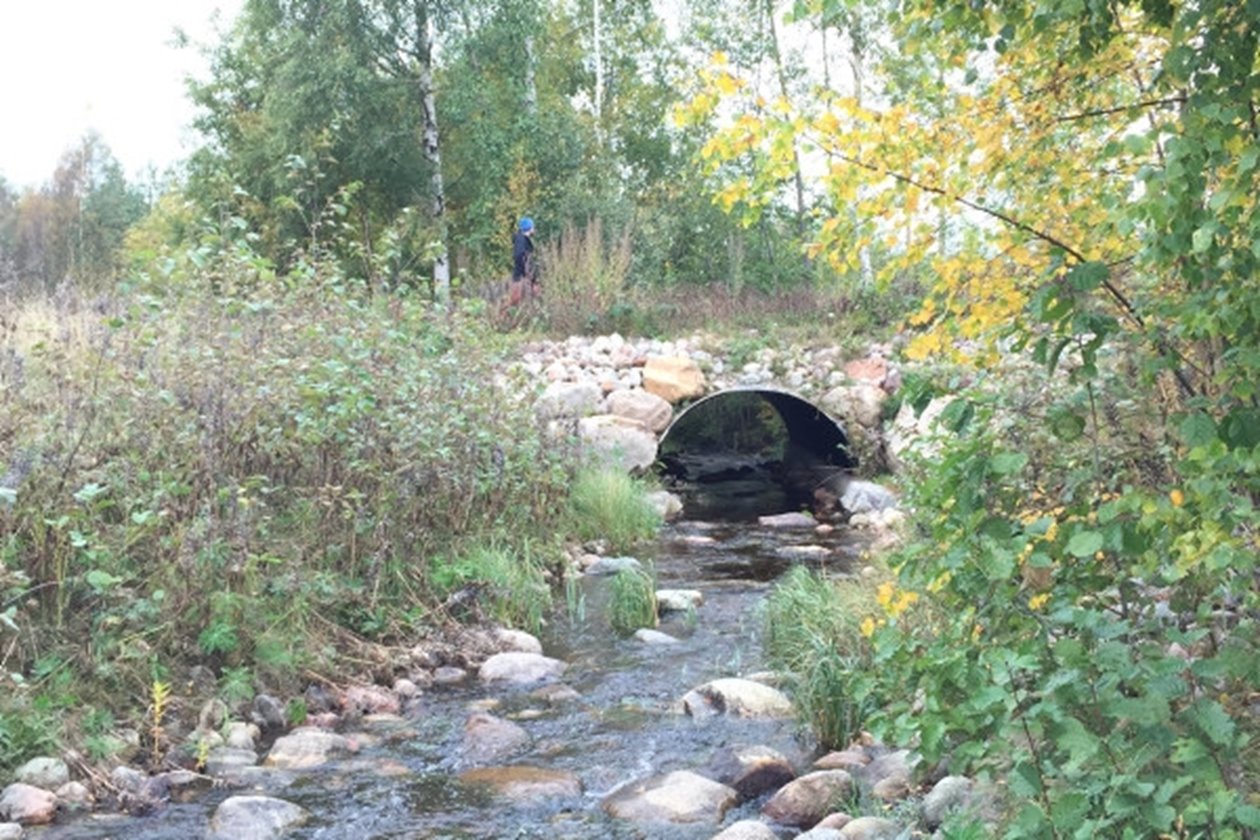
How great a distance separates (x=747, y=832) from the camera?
3924 mm

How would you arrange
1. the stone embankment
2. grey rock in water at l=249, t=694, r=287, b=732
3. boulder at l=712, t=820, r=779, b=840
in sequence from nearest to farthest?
boulder at l=712, t=820, r=779, b=840
grey rock in water at l=249, t=694, r=287, b=732
the stone embankment

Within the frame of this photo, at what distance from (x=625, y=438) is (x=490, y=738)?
7204 millimetres

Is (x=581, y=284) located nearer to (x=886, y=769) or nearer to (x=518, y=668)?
(x=518, y=668)

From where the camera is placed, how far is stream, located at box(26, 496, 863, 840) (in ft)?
13.8

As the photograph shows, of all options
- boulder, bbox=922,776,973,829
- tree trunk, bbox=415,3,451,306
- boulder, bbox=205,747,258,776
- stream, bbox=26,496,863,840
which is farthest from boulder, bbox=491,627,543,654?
tree trunk, bbox=415,3,451,306

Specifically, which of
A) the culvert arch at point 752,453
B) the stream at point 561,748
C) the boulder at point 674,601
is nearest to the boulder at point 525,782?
the stream at point 561,748

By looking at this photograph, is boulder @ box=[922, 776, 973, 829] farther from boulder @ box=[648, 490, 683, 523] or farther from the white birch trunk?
the white birch trunk

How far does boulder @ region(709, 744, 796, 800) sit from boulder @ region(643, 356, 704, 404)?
8718mm

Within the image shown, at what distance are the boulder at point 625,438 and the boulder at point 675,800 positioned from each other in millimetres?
Answer: 6861

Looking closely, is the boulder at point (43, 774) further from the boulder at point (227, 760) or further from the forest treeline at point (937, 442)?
the boulder at point (227, 760)

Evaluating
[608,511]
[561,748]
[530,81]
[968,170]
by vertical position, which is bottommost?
[561,748]

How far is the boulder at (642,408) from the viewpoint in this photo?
12.7 m

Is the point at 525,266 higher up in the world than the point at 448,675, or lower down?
higher up

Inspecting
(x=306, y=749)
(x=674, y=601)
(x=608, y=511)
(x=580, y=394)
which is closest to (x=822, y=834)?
(x=306, y=749)
